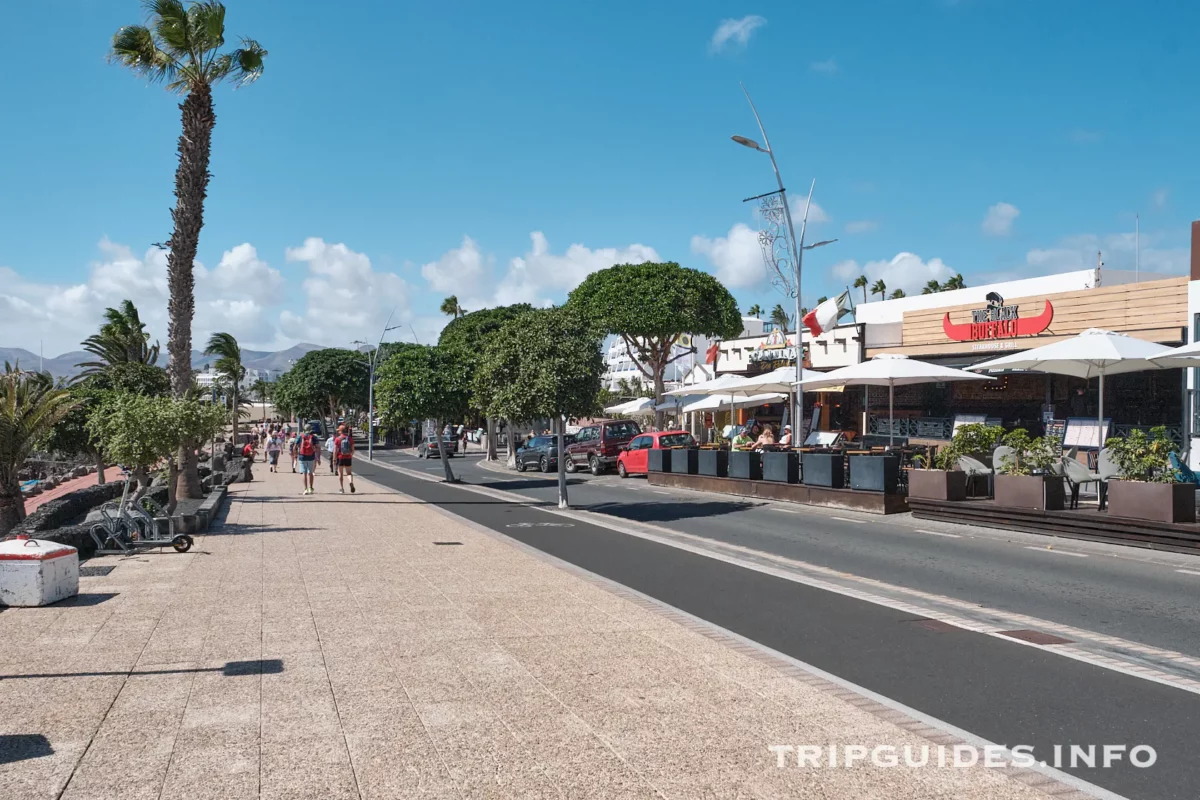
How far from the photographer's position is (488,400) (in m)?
19.2

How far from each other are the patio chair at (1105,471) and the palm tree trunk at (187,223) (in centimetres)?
1755

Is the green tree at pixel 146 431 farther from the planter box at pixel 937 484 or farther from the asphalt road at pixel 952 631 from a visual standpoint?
the planter box at pixel 937 484

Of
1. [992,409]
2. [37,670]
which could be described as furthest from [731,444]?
[37,670]

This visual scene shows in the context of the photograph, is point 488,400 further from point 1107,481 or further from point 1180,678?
point 1180,678

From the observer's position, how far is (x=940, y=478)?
50.4 ft

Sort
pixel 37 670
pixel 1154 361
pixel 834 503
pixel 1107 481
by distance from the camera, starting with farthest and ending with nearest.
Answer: pixel 834 503, pixel 1154 361, pixel 1107 481, pixel 37 670

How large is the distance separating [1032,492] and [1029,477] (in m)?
0.23

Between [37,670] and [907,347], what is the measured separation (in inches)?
1110

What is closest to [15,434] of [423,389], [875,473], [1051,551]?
[875,473]

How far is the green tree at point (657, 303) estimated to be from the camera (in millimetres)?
38156

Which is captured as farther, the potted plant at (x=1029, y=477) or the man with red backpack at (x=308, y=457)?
the man with red backpack at (x=308, y=457)

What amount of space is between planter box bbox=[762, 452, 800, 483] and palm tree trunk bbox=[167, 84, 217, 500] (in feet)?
41.3

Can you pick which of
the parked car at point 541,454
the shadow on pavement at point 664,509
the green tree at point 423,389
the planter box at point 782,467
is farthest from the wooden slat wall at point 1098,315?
the green tree at point 423,389

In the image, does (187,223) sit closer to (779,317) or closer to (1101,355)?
(1101,355)
